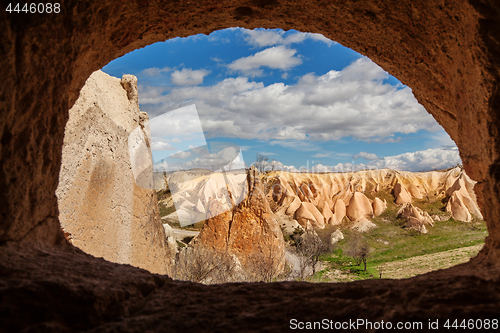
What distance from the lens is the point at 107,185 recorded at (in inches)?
177

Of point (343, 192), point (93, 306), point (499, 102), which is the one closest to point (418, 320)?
point (93, 306)

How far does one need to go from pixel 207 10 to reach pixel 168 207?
2088cm

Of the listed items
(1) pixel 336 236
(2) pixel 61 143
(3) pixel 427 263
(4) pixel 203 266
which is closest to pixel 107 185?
(2) pixel 61 143

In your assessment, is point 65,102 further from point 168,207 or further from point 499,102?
point 168,207

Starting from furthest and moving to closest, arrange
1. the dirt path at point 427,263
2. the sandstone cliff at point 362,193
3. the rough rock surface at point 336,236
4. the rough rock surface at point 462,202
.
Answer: the sandstone cliff at point 362,193, the rough rock surface at point 462,202, the rough rock surface at point 336,236, the dirt path at point 427,263

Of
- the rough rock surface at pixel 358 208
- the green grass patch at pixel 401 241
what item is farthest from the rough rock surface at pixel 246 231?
the rough rock surface at pixel 358 208

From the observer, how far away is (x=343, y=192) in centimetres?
2856

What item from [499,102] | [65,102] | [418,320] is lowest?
[418,320]

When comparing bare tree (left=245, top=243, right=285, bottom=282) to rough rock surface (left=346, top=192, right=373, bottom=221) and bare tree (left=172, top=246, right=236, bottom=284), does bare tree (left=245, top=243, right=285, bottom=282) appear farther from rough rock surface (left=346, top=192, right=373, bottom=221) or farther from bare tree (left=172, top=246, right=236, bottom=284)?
rough rock surface (left=346, top=192, right=373, bottom=221)

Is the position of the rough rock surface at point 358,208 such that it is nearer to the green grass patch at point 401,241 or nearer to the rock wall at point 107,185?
the green grass patch at point 401,241

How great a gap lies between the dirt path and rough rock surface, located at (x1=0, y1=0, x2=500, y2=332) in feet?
44.2

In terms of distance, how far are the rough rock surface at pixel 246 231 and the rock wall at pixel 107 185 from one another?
6381 millimetres

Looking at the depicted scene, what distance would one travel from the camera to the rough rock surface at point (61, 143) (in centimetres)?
133

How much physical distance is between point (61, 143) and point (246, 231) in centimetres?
1079
